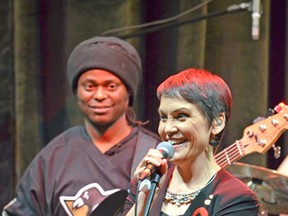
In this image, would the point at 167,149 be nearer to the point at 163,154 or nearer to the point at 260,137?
the point at 163,154

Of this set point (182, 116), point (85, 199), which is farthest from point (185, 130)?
point (85, 199)

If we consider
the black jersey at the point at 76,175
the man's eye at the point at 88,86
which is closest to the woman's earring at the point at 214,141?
the black jersey at the point at 76,175

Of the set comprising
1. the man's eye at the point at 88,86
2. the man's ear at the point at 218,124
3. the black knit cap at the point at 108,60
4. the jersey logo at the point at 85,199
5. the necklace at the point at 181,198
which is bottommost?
the jersey logo at the point at 85,199

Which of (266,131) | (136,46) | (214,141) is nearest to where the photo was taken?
(214,141)

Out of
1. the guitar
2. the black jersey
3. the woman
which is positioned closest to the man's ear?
the woman

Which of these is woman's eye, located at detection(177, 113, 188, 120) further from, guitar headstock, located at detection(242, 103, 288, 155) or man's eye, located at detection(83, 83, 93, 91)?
man's eye, located at detection(83, 83, 93, 91)

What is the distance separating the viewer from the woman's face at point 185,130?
167 centimetres

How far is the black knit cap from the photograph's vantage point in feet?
7.75

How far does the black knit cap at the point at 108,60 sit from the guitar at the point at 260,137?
379 mm

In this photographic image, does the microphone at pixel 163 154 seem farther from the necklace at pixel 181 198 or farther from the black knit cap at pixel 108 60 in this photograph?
the black knit cap at pixel 108 60

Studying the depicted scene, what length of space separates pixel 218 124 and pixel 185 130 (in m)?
0.08

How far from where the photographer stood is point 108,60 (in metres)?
2.37

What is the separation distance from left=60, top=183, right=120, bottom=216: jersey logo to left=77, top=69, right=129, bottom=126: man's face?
0.66 feet

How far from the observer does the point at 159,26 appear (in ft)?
8.95
